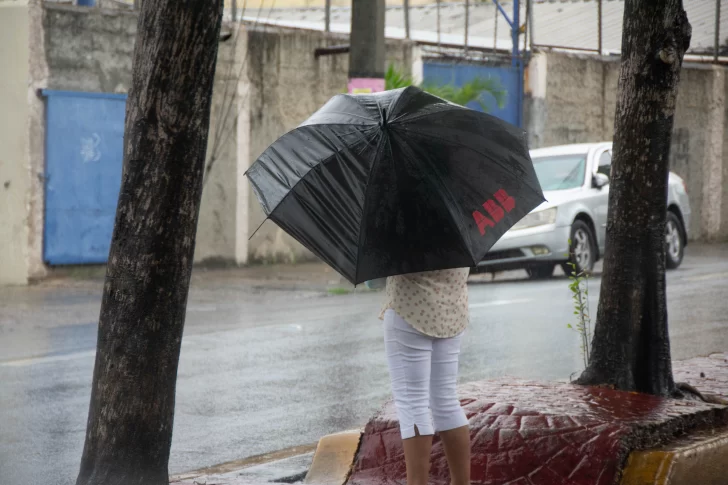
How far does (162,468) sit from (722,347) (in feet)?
A: 21.0

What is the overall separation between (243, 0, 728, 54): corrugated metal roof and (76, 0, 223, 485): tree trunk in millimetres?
19879

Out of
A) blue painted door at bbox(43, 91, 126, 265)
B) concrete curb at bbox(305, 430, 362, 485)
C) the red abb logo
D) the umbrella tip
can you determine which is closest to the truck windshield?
blue painted door at bbox(43, 91, 126, 265)

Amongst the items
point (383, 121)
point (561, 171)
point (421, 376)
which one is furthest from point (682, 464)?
point (561, 171)

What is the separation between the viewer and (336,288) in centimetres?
1498

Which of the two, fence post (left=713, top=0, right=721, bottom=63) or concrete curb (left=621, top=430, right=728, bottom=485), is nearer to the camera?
concrete curb (left=621, top=430, right=728, bottom=485)

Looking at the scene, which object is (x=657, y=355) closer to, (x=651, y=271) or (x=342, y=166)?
(x=651, y=271)

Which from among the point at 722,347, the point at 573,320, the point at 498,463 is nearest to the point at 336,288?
the point at 573,320

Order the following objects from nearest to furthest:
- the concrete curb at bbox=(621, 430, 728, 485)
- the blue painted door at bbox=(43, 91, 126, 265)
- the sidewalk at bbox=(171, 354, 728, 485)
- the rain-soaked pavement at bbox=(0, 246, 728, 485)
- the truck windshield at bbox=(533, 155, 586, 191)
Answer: the concrete curb at bbox=(621, 430, 728, 485) → the sidewalk at bbox=(171, 354, 728, 485) → the rain-soaked pavement at bbox=(0, 246, 728, 485) → the blue painted door at bbox=(43, 91, 126, 265) → the truck windshield at bbox=(533, 155, 586, 191)

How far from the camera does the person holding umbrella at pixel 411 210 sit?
14.7 ft

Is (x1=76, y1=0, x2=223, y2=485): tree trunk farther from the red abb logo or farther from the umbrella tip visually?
the red abb logo

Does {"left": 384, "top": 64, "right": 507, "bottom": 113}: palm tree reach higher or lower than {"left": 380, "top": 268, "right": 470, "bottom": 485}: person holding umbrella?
higher

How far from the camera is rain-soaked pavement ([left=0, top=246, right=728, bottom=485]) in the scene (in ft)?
22.6

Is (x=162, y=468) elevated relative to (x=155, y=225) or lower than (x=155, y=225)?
lower

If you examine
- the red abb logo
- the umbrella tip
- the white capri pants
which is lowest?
the white capri pants
